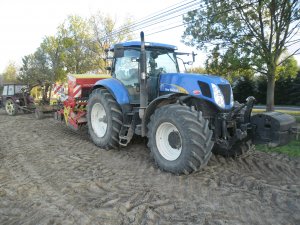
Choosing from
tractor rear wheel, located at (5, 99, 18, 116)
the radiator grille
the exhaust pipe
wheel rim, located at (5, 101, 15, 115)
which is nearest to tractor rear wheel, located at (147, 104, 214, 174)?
the exhaust pipe

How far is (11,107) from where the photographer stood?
16328 millimetres

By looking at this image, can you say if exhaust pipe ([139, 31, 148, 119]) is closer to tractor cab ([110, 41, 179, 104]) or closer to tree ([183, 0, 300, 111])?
tractor cab ([110, 41, 179, 104])

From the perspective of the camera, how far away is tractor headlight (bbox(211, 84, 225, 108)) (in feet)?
18.2

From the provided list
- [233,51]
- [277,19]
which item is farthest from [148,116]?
[277,19]

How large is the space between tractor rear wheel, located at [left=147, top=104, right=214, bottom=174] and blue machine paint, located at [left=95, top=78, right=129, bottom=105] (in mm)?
1323

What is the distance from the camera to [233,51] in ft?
42.1

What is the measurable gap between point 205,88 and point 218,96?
27 centimetres

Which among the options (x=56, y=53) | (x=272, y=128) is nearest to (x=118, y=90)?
(x=272, y=128)

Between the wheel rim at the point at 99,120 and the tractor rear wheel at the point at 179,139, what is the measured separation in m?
2.21

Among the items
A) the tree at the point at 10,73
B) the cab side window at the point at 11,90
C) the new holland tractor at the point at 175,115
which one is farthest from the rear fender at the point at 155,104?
the tree at the point at 10,73

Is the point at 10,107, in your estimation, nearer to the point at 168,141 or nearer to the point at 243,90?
the point at 168,141

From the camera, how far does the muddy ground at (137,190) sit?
3.80 metres

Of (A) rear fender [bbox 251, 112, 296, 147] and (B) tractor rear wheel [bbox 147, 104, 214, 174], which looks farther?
(A) rear fender [bbox 251, 112, 296, 147]

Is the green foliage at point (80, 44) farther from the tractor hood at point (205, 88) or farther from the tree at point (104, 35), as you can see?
the tractor hood at point (205, 88)
